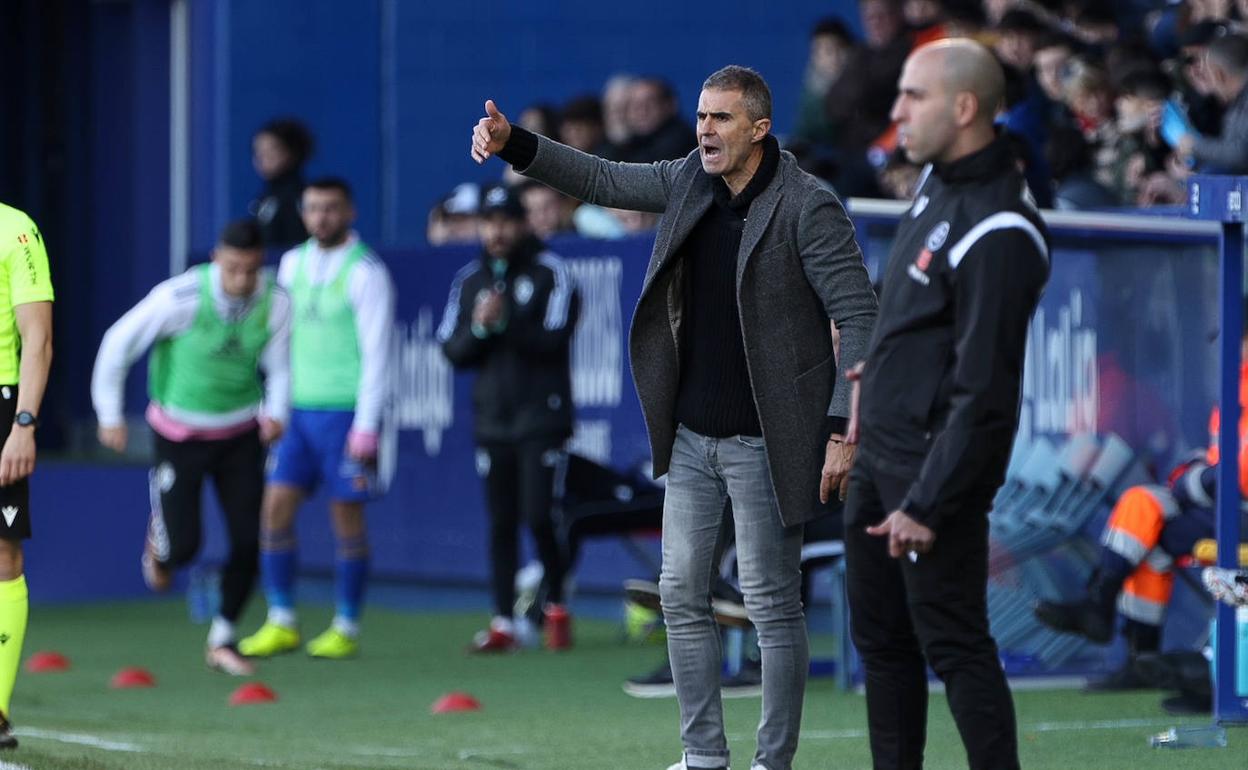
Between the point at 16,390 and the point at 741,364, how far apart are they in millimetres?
2666

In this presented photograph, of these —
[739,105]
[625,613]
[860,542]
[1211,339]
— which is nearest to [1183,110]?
[1211,339]

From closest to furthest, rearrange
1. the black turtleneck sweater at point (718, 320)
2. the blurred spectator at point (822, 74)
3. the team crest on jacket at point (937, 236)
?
1. the team crest on jacket at point (937, 236)
2. the black turtleneck sweater at point (718, 320)
3. the blurred spectator at point (822, 74)

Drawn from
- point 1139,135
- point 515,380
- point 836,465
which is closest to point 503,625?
point 515,380

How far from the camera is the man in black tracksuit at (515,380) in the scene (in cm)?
1140

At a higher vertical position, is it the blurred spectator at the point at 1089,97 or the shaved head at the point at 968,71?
the blurred spectator at the point at 1089,97

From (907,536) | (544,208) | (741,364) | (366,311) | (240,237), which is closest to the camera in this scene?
(907,536)

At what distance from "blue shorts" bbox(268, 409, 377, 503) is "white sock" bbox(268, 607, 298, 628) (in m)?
0.62

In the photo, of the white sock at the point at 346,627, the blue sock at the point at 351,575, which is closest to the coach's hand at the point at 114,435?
the blue sock at the point at 351,575

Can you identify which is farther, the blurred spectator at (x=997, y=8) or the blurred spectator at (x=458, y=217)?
the blurred spectator at (x=458, y=217)

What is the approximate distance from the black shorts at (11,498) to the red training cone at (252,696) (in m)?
2.16

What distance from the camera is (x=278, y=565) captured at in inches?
450

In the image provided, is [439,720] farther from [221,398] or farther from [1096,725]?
[221,398]

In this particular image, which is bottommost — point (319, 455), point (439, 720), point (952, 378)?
point (439, 720)

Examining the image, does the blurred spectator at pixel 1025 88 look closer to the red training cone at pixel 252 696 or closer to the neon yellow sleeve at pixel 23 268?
the red training cone at pixel 252 696
